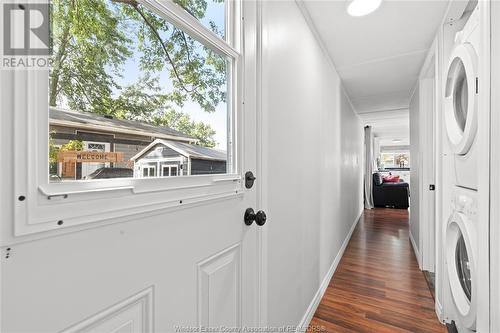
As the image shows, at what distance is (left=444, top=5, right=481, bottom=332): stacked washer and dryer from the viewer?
113 centimetres

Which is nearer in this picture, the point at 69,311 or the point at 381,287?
the point at 69,311

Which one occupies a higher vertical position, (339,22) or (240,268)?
(339,22)

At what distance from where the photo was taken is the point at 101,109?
503 mm

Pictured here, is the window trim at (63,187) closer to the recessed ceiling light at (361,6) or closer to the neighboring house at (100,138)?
the neighboring house at (100,138)

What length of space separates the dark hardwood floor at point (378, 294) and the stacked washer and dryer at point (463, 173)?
30cm

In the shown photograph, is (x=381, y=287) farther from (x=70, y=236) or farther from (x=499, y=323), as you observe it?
(x=70, y=236)

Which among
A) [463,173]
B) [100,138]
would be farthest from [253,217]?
[463,173]

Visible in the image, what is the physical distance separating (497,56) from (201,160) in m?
1.21

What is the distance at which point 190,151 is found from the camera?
2.33 feet

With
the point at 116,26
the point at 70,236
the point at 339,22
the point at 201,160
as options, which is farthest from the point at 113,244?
the point at 339,22

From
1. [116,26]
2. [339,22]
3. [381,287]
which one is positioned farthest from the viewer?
[381,287]

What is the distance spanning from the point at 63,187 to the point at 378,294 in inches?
97.3

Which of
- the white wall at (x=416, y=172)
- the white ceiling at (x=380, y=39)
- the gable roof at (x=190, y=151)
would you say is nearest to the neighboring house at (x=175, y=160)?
the gable roof at (x=190, y=151)

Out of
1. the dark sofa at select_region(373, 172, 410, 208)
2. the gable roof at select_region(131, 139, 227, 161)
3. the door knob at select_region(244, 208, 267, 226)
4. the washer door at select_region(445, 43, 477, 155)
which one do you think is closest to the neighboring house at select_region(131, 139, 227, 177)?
the gable roof at select_region(131, 139, 227, 161)
